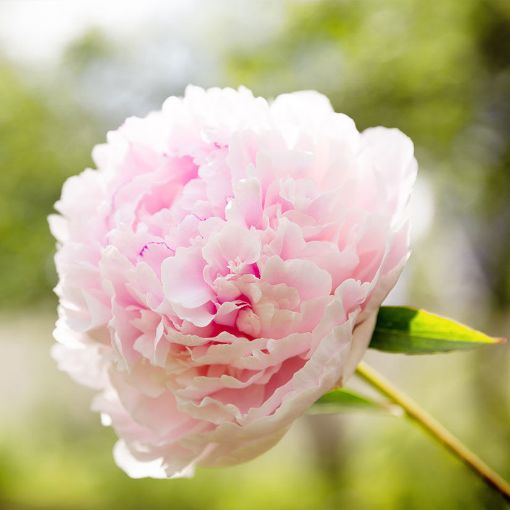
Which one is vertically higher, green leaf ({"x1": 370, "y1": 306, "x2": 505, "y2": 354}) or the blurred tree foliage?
the blurred tree foliage

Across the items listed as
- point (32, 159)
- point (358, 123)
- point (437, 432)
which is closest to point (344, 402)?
point (437, 432)

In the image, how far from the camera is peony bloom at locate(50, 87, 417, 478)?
34 centimetres

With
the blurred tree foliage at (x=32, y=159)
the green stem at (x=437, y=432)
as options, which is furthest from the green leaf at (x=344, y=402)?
the blurred tree foliage at (x=32, y=159)

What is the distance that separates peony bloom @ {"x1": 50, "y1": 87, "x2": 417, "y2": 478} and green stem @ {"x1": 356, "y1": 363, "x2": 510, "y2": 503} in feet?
0.20

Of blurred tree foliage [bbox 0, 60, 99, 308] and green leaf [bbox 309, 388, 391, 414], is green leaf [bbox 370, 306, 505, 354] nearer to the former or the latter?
green leaf [bbox 309, 388, 391, 414]

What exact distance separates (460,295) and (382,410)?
306 centimetres

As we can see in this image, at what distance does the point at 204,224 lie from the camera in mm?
347

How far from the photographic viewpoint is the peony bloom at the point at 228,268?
34cm

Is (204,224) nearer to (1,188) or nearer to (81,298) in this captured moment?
(81,298)

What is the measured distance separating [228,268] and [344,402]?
0.17 meters

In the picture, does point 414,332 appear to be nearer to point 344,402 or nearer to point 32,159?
point 344,402

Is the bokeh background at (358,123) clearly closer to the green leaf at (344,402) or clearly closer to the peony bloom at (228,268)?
the green leaf at (344,402)

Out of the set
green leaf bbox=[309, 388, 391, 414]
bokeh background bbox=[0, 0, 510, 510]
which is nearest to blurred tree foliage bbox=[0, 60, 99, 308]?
bokeh background bbox=[0, 0, 510, 510]

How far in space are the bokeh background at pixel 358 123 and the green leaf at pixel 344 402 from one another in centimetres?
222
